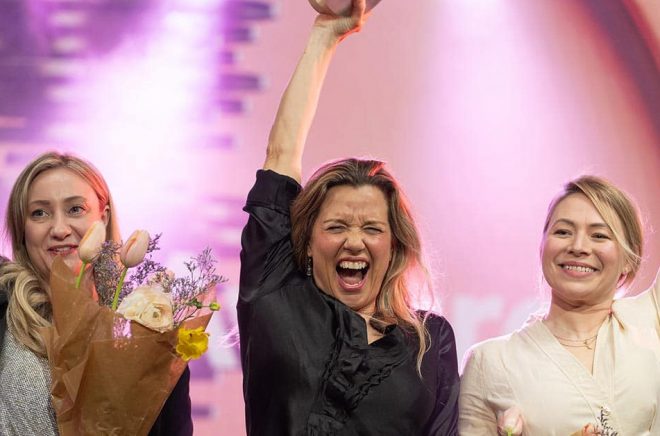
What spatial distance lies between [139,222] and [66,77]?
56cm

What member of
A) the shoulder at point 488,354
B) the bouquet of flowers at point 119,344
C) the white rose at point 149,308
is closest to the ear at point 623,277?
the shoulder at point 488,354

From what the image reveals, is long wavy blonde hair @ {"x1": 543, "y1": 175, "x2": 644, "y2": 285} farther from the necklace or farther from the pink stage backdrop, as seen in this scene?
the pink stage backdrop

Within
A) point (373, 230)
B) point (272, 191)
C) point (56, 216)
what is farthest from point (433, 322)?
point (56, 216)

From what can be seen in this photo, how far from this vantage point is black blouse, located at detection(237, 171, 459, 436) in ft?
8.86

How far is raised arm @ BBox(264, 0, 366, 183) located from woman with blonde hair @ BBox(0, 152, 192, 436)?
47 centimetres

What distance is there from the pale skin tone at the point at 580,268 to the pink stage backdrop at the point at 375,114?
83 cm

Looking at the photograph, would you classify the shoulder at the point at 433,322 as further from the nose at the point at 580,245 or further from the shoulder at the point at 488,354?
the nose at the point at 580,245

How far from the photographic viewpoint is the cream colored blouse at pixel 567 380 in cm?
281

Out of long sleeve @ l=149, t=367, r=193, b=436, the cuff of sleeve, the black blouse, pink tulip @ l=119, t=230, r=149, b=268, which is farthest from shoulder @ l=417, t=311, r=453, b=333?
pink tulip @ l=119, t=230, r=149, b=268

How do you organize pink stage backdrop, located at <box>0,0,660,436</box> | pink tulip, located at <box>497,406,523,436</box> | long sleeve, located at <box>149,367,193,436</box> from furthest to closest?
pink stage backdrop, located at <box>0,0,660,436</box>, long sleeve, located at <box>149,367,193,436</box>, pink tulip, located at <box>497,406,523,436</box>

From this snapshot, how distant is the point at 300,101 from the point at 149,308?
88cm

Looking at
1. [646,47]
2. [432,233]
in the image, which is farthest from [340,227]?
[646,47]

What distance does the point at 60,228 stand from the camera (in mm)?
2844

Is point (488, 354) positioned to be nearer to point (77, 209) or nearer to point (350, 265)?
point (350, 265)
